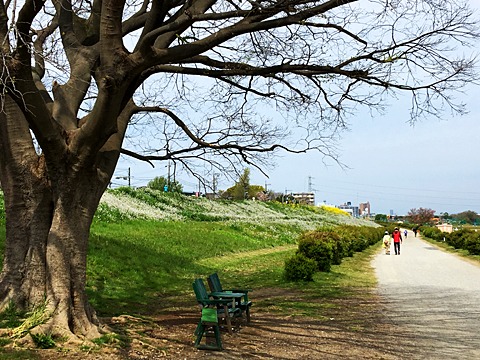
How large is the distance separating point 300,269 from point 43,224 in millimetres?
8269

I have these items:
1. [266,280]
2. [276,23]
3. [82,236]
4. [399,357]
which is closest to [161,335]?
[82,236]

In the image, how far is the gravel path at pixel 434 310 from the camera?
7180 millimetres

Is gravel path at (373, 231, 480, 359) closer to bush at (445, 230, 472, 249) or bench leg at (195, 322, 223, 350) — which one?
bench leg at (195, 322, 223, 350)

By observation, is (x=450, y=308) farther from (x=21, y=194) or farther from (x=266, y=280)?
(x=21, y=194)

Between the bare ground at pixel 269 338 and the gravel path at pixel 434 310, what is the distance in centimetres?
27

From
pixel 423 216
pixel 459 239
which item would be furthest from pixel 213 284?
pixel 423 216

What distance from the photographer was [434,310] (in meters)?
10.2

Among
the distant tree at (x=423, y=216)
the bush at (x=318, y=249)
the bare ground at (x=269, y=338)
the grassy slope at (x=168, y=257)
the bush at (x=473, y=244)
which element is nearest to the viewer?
the bare ground at (x=269, y=338)

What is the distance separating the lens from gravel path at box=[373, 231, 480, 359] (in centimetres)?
718

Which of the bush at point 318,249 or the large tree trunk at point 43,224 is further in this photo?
the bush at point 318,249

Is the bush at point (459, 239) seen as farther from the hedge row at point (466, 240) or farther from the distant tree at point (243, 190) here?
the distant tree at point (243, 190)

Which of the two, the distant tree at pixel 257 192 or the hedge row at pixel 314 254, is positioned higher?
the distant tree at pixel 257 192

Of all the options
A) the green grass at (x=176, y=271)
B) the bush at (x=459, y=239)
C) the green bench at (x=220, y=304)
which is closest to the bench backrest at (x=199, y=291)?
the green bench at (x=220, y=304)

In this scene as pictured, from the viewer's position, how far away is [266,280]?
1474cm
